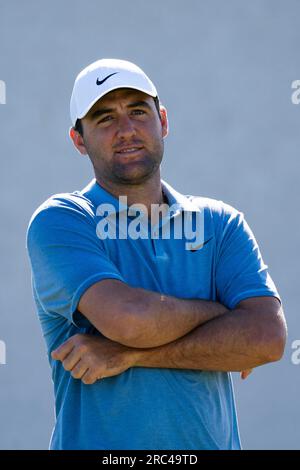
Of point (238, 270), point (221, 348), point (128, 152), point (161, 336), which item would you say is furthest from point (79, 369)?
point (128, 152)

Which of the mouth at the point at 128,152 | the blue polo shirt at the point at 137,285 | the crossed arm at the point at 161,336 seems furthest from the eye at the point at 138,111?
the crossed arm at the point at 161,336

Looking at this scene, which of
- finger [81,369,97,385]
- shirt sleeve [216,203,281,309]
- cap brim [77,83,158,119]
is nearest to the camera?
finger [81,369,97,385]

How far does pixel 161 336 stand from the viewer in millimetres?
2332

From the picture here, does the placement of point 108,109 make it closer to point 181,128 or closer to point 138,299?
point 138,299

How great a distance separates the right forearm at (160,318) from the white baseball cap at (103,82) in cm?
53

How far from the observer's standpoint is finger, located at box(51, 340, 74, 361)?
2330 mm

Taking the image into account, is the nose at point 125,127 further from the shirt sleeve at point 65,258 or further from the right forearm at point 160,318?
the right forearm at point 160,318

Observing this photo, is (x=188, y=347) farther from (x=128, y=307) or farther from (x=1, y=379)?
(x=1, y=379)

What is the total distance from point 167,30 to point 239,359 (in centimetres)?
290

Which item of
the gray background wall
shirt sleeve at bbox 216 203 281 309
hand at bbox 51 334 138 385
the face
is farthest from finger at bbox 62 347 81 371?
the gray background wall

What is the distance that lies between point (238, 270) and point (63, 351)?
46cm

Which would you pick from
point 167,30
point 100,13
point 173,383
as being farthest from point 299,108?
point 173,383

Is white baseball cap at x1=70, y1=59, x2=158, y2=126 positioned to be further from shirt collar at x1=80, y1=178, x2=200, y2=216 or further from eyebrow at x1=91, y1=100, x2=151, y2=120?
shirt collar at x1=80, y1=178, x2=200, y2=216

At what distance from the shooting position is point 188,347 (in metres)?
2.36
